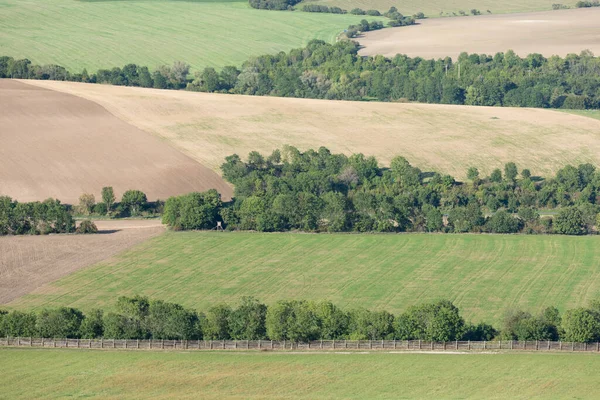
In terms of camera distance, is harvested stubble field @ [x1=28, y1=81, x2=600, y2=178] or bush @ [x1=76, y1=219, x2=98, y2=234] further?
harvested stubble field @ [x1=28, y1=81, x2=600, y2=178]

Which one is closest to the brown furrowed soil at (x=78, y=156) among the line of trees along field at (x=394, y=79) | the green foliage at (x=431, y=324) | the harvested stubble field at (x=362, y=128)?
the harvested stubble field at (x=362, y=128)

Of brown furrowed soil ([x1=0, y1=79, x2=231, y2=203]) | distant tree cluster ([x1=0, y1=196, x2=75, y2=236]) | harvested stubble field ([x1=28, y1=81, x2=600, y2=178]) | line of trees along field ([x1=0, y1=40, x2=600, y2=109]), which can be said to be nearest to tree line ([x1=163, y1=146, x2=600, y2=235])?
harvested stubble field ([x1=28, y1=81, x2=600, y2=178])

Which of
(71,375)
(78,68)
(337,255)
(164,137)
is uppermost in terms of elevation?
(78,68)

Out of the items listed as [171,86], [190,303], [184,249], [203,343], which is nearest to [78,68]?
[171,86]

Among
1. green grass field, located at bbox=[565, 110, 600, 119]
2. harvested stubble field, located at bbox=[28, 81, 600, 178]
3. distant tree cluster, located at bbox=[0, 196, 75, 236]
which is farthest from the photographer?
green grass field, located at bbox=[565, 110, 600, 119]

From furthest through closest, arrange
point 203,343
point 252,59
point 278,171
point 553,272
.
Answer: point 252,59
point 278,171
point 553,272
point 203,343

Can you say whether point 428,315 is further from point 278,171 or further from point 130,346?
point 278,171

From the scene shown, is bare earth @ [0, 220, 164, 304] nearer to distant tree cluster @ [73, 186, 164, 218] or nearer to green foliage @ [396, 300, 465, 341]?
distant tree cluster @ [73, 186, 164, 218]
